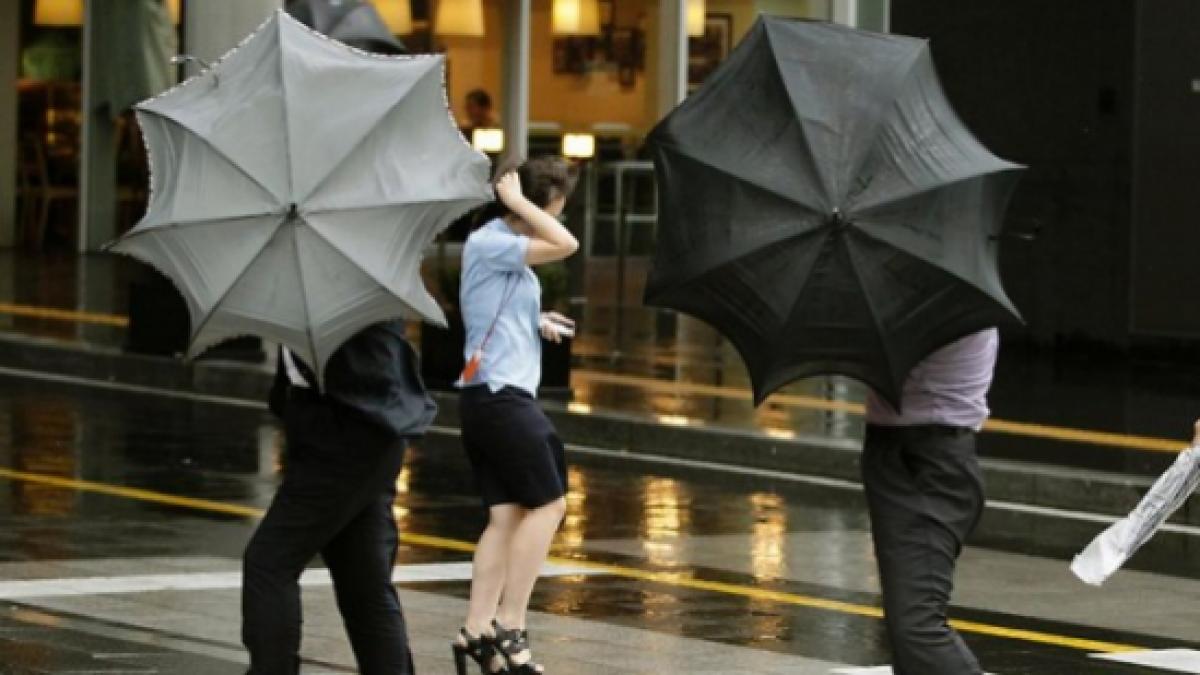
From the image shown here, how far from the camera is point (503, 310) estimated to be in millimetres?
10047

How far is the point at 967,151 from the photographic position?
26.7ft

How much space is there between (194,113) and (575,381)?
38.1 ft

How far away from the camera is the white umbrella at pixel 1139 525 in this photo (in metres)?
8.30

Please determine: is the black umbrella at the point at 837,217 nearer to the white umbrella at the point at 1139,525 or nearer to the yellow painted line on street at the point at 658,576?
the white umbrella at the point at 1139,525

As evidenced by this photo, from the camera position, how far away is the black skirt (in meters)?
10.0

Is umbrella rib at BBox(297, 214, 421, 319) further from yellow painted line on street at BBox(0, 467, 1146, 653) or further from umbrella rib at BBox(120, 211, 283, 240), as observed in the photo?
yellow painted line on street at BBox(0, 467, 1146, 653)

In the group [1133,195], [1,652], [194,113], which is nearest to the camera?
[194,113]

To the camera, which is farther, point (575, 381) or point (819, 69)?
point (575, 381)

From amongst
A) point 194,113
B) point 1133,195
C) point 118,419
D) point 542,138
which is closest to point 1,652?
point 194,113

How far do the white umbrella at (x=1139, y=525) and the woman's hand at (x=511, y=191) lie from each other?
8.17 ft

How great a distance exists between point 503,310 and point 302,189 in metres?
1.76

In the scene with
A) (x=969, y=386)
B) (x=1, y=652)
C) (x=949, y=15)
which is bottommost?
(x=1, y=652)

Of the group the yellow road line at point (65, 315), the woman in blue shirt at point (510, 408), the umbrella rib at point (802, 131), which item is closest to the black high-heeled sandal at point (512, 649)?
the woman in blue shirt at point (510, 408)

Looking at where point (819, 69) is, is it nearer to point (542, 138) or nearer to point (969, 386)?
point (969, 386)
